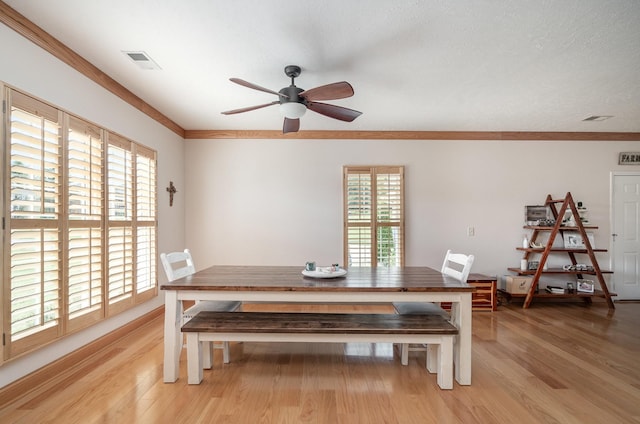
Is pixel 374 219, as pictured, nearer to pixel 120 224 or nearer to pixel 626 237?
pixel 120 224

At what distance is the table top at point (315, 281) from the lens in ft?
6.98

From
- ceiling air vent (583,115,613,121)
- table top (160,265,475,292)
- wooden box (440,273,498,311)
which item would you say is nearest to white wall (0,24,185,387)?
table top (160,265,475,292)

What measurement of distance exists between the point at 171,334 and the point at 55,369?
954 millimetres

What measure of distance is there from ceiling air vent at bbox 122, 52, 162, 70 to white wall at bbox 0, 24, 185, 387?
48 cm

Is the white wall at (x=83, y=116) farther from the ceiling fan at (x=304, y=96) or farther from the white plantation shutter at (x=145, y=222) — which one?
the ceiling fan at (x=304, y=96)

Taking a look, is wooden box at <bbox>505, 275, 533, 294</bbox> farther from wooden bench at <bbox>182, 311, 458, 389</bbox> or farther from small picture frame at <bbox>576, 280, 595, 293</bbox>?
wooden bench at <bbox>182, 311, 458, 389</bbox>

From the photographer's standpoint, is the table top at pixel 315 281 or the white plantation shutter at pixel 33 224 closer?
the white plantation shutter at pixel 33 224

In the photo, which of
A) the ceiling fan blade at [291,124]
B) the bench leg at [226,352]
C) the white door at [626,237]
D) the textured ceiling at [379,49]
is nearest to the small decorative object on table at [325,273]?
the bench leg at [226,352]

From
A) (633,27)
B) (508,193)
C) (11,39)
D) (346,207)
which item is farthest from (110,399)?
(508,193)

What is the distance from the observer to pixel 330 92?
2.27 meters

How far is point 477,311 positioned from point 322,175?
9.24ft

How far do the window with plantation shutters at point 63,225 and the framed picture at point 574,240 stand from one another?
5.71 m

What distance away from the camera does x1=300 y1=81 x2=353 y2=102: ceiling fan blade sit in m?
2.16

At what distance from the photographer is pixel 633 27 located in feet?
6.86
